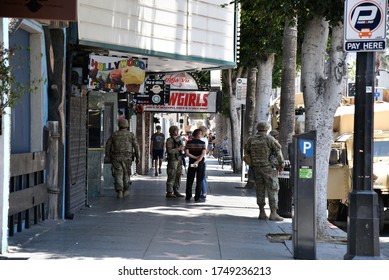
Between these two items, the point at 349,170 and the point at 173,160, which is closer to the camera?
the point at 349,170

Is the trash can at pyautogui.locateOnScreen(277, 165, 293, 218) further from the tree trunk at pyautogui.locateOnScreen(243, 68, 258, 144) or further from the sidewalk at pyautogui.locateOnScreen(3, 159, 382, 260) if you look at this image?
the tree trunk at pyautogui.locateOnScreen(243, 68, 258, 144)

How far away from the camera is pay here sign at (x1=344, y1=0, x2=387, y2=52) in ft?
31.4

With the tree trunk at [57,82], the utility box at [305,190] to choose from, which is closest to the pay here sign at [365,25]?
the utility box at [305,190]

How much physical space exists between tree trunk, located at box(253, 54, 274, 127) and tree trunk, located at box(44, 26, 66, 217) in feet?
37.1

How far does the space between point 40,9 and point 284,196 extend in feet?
25.3

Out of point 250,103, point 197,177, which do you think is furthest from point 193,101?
point 197,177

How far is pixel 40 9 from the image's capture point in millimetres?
Answer: 8617

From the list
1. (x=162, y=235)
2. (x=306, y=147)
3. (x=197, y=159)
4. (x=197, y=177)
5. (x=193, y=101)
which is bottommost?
(x=162, y=235)

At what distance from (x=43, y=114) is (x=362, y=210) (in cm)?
572

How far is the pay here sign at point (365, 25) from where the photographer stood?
9.56 metres

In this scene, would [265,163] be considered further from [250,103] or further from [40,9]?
[250,103]

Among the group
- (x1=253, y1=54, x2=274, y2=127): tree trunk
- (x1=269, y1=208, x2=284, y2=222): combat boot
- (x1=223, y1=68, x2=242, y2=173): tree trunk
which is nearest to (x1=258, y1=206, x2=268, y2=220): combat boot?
(x1=269, y1=208, x2=284, y2=222): combat boot

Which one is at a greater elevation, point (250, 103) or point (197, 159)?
point (250, 103)
